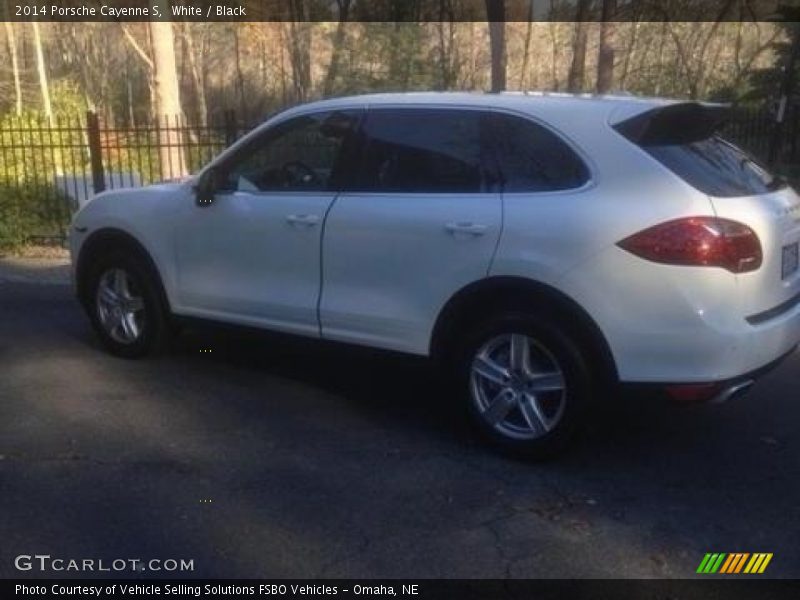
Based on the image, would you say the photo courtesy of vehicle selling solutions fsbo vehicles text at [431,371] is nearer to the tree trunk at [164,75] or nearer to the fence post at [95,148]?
the fence post at [95,148]

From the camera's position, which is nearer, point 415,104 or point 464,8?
point 415,104

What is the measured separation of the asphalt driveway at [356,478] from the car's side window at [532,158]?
1.02 meters

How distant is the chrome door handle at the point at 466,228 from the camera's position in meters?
4.26

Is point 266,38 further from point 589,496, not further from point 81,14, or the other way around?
point 589,496

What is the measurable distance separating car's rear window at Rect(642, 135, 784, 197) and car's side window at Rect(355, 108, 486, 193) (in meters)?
0.85

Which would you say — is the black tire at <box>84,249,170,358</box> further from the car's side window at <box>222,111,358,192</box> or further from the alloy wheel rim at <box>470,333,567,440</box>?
the alloy wheel rim at <box>470,333,567,440</box>

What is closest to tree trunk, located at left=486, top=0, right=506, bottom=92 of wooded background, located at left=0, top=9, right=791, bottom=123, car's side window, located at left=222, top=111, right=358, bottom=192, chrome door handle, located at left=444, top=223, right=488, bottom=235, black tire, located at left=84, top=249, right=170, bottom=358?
wooded background, located at left=0, top=9, right=791, bottom=123

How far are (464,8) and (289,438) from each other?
26.9m

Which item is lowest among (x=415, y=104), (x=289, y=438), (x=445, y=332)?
(x=289, y=438)

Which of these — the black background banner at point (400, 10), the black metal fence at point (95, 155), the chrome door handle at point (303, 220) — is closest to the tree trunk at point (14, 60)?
the black background banner at point (400, 10)

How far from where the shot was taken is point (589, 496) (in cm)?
399

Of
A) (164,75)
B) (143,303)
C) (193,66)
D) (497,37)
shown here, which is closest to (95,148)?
(164,75)

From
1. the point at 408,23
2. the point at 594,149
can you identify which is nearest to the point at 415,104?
the point at 594,149

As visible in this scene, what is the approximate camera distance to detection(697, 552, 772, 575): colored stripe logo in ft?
11.0
